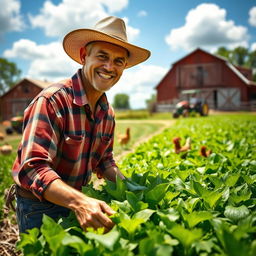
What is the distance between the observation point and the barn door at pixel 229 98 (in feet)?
105

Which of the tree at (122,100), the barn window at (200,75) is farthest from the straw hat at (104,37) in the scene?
the tree at (122,100)

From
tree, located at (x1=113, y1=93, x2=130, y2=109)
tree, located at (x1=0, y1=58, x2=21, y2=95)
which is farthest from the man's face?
tree, located at (x1=113, y1=93, x2=130, y2=109)

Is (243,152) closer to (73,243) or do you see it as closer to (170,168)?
(170,168)

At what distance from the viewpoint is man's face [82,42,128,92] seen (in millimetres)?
2227

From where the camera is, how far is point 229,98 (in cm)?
3238

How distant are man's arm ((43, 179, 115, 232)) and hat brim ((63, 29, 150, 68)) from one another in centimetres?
123

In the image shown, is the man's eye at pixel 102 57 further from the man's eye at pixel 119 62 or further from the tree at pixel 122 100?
the tree at pixel 122 100

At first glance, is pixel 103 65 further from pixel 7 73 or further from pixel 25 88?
pixel 7 73

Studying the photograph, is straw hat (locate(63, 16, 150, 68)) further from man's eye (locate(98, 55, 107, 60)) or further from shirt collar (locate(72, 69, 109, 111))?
shirt collar (locate(72, 69, 109, 111))

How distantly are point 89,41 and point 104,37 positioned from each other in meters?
0.22

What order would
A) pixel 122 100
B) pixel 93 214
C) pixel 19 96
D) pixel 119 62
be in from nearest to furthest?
pixel 93 214 → pixel 119 62 → pixel 19 96 → pixel 122 100

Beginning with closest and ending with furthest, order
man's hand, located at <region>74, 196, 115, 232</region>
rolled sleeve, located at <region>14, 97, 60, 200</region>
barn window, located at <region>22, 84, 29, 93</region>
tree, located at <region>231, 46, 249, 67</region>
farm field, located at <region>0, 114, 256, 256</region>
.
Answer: farm field, located at <region>0, 114, 256, 256</region> → man's hand, located at <region>74, 196, 115, 232</region> → rolled sleeve, located at <region>14, 97, 60, 200</region> → barn window, located at <region>22, 84, 29, 93</region> → tree, located at <region>231, 46, 249, 67</region>

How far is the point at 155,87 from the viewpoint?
36.2 metres

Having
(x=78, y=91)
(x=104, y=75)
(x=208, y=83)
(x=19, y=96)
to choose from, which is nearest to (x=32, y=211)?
(x=78, y=91)
